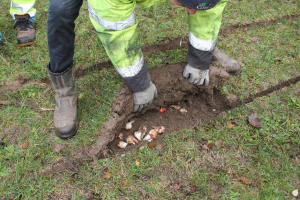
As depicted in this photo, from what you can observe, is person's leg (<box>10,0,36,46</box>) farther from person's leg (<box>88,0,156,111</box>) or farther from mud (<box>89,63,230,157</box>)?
person's leg (<box>88,0,156,111</box>)

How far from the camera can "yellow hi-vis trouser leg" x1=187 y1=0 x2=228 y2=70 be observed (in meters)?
2.01

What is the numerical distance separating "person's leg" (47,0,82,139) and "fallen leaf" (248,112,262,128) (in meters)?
1.92

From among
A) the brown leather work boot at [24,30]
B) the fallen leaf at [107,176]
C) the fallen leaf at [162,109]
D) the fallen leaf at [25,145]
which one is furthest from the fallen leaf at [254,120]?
the brown leather work boot at [24,30]

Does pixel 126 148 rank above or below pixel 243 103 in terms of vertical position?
below

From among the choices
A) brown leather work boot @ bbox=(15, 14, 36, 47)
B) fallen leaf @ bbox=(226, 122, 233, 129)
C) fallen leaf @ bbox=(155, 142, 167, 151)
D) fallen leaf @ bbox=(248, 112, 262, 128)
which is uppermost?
brown leather work boot @ bbox=(15, 14, 36, 47)

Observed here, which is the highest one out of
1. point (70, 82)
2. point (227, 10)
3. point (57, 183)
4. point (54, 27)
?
point (54, 27)

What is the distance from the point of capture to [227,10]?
368 centimetres

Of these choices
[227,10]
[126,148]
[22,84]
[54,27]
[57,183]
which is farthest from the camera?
[227,10]

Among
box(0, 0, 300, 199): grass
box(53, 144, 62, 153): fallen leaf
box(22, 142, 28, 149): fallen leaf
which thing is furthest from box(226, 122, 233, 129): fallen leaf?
box(22, 142, 28, 149): fallen leaf

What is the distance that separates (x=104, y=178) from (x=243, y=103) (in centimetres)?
178

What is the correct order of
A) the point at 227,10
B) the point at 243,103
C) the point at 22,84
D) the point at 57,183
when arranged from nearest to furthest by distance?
the point at 57,183, the point at 243,103, the point at 22,84, the point at 227,10

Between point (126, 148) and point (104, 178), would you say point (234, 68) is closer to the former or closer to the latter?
point (126, 148)

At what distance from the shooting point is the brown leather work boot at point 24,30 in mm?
3139

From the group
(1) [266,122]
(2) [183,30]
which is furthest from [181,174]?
(2) [183,30]
